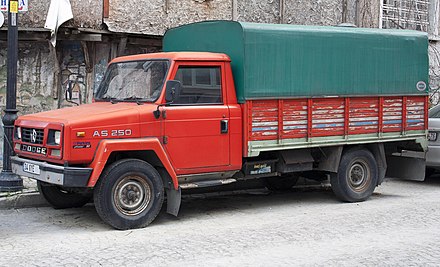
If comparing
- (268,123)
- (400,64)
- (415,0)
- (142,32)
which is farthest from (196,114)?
(415,0)

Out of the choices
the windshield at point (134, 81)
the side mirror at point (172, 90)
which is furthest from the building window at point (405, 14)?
the side mirror at point (172, 90)

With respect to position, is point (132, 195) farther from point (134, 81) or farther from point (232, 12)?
point (232, 12)

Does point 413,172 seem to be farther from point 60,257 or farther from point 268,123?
point 60,257

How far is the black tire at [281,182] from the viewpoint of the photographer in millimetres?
11234

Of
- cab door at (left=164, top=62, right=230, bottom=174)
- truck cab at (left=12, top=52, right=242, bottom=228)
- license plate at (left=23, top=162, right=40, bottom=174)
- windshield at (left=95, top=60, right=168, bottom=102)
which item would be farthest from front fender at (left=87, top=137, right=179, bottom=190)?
license plate at (left=23, top=162, right=40, bottom=174)

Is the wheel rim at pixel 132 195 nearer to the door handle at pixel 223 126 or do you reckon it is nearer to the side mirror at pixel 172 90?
the side mirror at pixel 172 90

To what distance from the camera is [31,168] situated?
26.7 ft

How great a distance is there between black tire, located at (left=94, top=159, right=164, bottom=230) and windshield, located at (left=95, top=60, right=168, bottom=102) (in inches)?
39.7

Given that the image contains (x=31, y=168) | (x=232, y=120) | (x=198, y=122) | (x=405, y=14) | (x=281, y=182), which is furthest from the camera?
(x=405, y=14)

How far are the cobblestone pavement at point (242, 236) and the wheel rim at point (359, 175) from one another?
290 millimetres

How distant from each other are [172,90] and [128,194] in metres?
1.45

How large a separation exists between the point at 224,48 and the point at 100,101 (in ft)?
6.41

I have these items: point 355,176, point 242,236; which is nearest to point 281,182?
point 355,176

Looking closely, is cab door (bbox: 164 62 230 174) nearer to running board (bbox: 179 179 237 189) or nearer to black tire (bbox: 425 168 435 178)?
running board (bbox: 179 179 237 189)
